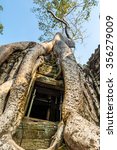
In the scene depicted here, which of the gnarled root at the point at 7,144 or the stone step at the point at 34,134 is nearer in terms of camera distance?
the gnarled root at the point at 7,144

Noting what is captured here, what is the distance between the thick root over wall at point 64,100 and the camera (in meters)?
3.42

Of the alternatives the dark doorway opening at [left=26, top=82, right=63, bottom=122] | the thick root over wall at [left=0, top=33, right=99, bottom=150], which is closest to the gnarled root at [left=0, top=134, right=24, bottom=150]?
the thick root over wall at [left=0, top=33, right=99, bottom=150]

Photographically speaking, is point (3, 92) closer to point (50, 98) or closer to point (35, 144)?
point (35, 144)

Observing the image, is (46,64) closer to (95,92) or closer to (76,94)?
(95,92)

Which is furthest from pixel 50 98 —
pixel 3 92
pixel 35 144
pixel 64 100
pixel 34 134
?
pixel 35 144

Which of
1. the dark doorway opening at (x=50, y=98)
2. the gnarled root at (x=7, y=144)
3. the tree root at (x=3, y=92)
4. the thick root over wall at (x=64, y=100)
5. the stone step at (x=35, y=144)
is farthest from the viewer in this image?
the dark doorway opening at (x=50, y=98)

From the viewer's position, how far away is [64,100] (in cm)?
433

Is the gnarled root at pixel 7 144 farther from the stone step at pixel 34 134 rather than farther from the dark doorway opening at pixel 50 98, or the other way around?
the dark doorway opening at pixel 50 98

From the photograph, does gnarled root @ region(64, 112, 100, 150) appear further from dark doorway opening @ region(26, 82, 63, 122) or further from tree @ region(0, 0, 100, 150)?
dark doorway opening @ region(26, 82, 63, 122)

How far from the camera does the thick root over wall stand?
342cm

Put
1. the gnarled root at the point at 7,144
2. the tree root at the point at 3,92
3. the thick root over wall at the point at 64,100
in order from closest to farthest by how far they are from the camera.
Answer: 1. the gnarled root at the point at 7,144
2. the thick root over wall at the point at 64,100
3. the tree root at the point at 3,92

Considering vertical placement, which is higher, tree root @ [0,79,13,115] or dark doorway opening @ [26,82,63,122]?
dark doorway opening @ [26,82,63,122]

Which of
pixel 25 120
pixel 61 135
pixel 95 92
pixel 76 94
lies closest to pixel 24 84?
pixel 25 120

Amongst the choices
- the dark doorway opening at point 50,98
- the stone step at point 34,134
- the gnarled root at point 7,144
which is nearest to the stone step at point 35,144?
the stone step at point 34,134
